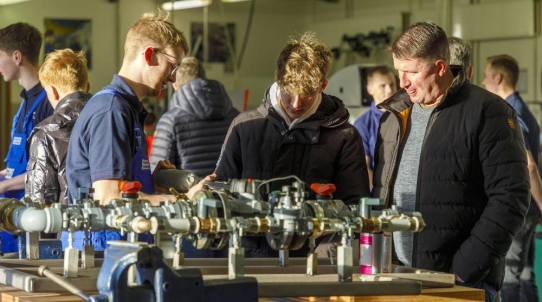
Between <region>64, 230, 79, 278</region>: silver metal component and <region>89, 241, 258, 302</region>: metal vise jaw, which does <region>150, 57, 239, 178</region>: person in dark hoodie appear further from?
<region>89, 241, 258, 302</region>: metal vise jaw

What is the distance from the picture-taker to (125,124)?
261cm

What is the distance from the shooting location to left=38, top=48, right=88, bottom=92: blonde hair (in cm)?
352

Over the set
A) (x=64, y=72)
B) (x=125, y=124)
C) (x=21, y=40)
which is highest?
(x=21, y=40)

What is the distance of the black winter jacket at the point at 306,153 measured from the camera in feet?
9.66

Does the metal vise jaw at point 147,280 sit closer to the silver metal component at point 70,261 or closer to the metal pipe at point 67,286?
the metal pipe at point 67,286

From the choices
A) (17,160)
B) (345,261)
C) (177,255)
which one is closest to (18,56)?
(17,160)

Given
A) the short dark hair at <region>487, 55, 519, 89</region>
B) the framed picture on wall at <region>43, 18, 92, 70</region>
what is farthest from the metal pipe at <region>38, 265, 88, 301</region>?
the framed picture on wall at <region>43, 18, 92, 70</region>

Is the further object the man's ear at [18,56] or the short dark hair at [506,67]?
the short dark hair at [506,67]

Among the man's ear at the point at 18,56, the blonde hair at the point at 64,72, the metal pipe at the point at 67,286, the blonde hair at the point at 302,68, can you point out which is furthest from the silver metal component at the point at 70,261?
the man's ear at the point at 18,56

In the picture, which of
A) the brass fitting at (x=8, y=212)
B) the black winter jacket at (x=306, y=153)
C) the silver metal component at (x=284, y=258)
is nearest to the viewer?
the brass fitting at (x=8, y=212)

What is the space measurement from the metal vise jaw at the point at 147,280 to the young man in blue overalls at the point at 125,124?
75cm

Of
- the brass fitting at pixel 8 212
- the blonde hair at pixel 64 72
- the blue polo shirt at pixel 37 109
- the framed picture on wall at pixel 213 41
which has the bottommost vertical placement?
the brass fitting at pixel 8 212

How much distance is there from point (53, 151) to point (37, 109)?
0.76m

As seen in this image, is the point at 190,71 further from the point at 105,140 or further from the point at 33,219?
the point at 33,219
